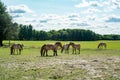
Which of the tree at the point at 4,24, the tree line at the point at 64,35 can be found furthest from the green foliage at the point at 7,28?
the tree line at the point at 64,35

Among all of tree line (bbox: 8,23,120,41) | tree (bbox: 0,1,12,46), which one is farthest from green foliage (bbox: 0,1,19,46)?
tree line (bbox: 8,23,120,41)

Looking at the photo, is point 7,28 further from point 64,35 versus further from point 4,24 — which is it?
point 64,35

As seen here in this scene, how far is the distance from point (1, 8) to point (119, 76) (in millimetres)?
73136

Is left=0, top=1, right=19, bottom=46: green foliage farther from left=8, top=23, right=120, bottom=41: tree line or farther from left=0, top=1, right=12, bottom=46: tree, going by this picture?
left=8, top=23, right=120, bottom=41: tree line

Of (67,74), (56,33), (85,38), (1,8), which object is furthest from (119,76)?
(56,33)

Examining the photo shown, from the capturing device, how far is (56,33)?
185125 millimetres

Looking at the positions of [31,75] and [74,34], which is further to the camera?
[74,34]

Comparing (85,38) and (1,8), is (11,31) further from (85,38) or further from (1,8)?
(85,38)

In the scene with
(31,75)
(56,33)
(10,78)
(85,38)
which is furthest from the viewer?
(56,33)

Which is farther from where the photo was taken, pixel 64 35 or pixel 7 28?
pixel 64 35

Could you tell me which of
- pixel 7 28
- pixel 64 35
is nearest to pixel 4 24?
pixel 7 28

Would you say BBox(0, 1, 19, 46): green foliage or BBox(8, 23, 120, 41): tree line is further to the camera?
BBox(8, 23, 120, 41): tree line

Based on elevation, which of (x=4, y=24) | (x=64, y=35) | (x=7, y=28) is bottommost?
(x=64, y=35)

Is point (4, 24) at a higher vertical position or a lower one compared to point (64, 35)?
higher
